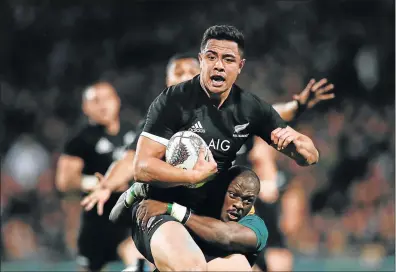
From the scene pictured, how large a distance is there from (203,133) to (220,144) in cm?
13

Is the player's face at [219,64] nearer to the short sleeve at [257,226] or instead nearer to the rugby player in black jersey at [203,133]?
the rugby player in black jersey at [203,133]

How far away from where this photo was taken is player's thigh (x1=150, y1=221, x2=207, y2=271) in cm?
400

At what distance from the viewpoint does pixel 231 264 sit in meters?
4.30

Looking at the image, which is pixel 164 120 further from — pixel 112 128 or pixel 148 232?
pixel 112 128

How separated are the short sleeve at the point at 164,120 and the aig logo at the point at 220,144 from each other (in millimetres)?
228

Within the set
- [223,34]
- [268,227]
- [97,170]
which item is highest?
[223,34]

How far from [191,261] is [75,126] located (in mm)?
6645

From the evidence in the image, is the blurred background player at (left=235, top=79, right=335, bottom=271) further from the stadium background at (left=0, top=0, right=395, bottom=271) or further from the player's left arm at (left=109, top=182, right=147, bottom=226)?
the stadium background at (left=0, top=0, right=395, bottom=271)

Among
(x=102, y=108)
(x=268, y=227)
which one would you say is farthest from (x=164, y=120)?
(x=102, y=108)

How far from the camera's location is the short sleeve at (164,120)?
14.0ft

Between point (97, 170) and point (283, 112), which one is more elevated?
point (283, 112)

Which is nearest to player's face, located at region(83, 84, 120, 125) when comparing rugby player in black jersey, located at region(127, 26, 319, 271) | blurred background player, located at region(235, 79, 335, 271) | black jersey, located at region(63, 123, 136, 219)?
black jersey, located at region(63, 123, 136, 219)

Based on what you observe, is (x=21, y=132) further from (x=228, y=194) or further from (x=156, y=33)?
(x=228, y=194)

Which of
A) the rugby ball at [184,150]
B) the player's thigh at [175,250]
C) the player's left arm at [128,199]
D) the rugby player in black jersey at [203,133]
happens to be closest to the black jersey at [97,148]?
the player's left arm at [128,199]
